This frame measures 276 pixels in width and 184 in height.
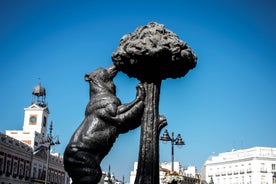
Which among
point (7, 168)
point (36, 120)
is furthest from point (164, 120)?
point (36, 120)

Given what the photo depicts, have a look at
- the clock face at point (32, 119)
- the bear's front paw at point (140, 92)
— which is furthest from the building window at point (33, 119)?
the bear's front paw at point (140, 92)

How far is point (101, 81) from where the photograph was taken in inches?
220

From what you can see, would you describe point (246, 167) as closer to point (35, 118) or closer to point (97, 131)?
point (35, 118)

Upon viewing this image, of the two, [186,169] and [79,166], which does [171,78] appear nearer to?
[79,166]

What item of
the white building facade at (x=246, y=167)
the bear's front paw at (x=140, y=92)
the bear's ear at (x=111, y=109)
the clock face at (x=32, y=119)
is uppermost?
the clock face at (x=32, y=119)

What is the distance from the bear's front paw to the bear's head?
332 millimetres

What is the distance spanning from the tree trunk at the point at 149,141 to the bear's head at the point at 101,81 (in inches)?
18.8

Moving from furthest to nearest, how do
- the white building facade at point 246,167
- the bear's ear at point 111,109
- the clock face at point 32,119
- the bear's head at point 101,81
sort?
the white building facade at point 246,167, the clock face at point 32,119, the bear's head at point 101,81, the bear's ear at point 111,109

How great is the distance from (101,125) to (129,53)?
1.06 m

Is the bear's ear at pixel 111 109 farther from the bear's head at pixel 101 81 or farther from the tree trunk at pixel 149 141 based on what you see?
the tree trunk at pixel 149 141

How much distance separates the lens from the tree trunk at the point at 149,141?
5.27 m

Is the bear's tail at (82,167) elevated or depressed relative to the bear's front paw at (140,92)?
depressed

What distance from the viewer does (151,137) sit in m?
5.44

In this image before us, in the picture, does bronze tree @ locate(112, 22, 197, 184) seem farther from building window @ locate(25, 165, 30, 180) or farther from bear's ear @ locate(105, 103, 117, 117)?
building window @ locate(25, 165, 30, 180)
